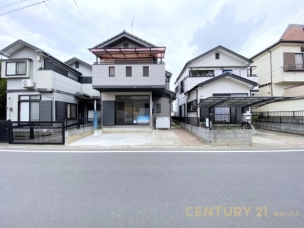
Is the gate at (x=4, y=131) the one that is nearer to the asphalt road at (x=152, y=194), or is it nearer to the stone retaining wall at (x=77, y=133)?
the stone retaining wall at (x=77, y=133)

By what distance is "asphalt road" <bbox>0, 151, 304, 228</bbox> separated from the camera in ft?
9.18

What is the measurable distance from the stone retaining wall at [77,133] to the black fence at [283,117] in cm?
1463

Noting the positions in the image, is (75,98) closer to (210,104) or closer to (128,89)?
(128,89)

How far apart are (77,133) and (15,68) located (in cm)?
911

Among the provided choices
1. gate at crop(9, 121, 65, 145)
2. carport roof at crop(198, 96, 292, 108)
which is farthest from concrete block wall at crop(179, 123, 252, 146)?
gate at crop(9, 121, 65, 145)

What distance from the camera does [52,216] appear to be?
9.54 ft

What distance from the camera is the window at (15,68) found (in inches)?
583

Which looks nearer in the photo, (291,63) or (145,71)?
(145,71)

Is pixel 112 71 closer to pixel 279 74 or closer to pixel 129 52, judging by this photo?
Answer: pixel 129 52

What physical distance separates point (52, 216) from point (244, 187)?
394cm

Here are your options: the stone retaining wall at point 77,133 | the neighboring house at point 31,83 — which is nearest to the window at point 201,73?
the stone retaining wall at point 77,133

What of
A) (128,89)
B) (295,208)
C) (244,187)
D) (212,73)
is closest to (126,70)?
(128,89)

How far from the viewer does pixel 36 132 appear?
9938mm

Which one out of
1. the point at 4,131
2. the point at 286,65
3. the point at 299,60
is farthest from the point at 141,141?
the point at 299,60
